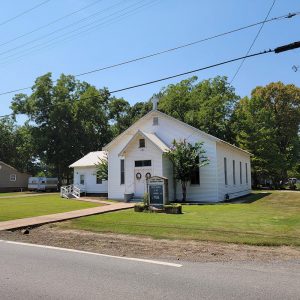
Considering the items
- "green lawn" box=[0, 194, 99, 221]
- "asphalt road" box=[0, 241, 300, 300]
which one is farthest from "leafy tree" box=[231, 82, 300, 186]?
"asphalt road" box=[0, 241, 300, 300]

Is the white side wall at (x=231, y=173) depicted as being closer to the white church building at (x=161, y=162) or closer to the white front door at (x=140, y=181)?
the white church building at (x=161, y=162)

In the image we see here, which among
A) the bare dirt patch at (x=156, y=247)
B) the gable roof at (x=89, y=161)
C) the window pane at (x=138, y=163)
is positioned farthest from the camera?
the gable roof at (x=89, y=161)

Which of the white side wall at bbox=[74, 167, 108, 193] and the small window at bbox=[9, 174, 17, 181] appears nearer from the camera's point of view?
the white side wall at bbox=[74, 167, 108, 193]

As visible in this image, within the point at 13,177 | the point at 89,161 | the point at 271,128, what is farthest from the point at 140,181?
the point at 13,177

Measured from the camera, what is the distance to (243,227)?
13422 millimetres

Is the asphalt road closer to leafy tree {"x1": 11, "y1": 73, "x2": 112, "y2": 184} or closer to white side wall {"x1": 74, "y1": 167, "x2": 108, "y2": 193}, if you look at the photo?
white side wall {"x1": 74, "y1": 167, "x2": 108, "y2": 193}

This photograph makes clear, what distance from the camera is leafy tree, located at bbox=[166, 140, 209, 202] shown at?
2720 cm

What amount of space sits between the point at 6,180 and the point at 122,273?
5553 cm

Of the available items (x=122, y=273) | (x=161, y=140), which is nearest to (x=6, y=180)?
(x=161, y=140)

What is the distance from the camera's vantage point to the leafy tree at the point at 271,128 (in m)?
49.0

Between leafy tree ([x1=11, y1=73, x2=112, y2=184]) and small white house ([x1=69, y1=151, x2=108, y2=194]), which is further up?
leafy tree ([x1=11, y1=73, x2=112, y2=184])

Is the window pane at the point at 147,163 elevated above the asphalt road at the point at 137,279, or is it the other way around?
the window pane at the point at 147,163

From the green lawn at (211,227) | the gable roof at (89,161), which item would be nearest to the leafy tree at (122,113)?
the gable roof at (89,161)

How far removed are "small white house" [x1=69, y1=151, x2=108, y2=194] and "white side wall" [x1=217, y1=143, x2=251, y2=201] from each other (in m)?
12.3
